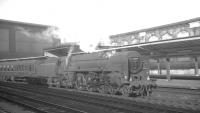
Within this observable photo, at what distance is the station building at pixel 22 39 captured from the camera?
137ft

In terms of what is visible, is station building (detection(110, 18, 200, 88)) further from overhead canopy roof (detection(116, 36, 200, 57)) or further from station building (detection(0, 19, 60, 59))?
station building (detection(0, 19, 60, 59))

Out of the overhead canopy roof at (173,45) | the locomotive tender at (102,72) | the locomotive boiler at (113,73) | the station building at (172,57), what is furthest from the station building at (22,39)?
the locomotive boiler at (113,73)

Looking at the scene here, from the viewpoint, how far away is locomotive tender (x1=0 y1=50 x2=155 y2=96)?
1256cm

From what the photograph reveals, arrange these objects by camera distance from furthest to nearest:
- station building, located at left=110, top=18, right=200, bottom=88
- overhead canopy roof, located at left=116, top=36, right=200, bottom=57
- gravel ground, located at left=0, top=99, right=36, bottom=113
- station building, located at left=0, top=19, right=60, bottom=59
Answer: station building, located at left=0, top=19, right=60, bottom=59 < station building, located at left=110, top=18, right=200, bottom=88 < overhead canopy roof, located at left=116, top=36, right=200, bottom=57 < gravel ground, located at left=0, top=99, right=36, bottom=113

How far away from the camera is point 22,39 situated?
44094mm

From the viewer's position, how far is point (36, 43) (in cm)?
4609

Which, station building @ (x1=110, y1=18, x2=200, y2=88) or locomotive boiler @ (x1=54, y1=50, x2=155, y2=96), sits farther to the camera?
station building @ (x1=110, y1=18, x2=200, y2=88)

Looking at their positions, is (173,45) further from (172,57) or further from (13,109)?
(13,109)

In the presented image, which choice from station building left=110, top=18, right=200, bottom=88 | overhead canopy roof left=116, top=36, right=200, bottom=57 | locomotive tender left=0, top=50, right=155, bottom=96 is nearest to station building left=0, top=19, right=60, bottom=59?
station building left=110, top=18, right=200, bottom=88

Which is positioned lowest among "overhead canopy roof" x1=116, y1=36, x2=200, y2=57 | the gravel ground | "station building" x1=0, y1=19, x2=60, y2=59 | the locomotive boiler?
the gravel ground

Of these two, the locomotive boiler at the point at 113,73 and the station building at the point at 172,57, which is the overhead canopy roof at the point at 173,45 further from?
the locomotive boiler at the point at 113,73

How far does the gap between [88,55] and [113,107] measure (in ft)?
21.5

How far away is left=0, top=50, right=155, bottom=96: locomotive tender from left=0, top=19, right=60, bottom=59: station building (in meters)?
25.3

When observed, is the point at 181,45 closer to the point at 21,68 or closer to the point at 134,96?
the point at 134,96
